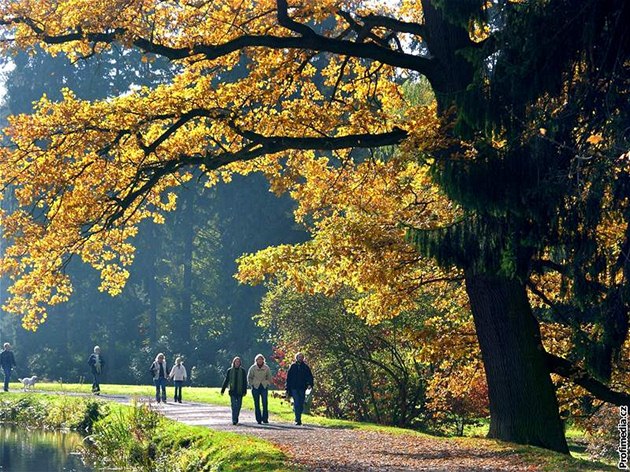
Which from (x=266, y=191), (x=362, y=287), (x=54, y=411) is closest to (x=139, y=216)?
(x=362, y=287)

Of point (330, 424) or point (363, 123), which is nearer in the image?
point (363, 123)

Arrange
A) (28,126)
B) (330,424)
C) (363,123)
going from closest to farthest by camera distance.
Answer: (28,126), (363,123), (330,424)

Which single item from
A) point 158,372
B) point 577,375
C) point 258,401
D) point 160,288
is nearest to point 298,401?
point 258,401

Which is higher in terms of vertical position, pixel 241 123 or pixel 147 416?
pixel 241 123

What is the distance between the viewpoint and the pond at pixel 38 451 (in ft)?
69.6

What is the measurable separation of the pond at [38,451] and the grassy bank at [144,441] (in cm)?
45

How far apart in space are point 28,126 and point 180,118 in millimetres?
2455

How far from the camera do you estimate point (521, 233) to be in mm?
14203

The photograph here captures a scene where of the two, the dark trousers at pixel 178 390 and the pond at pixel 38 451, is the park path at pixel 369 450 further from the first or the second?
the dark trousers at pixel 178 390

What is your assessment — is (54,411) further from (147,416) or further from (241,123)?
(241,123)

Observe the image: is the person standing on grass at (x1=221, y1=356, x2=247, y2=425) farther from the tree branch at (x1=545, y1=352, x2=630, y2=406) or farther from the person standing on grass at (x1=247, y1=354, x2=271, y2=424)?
the tree branch at (x1=545, y1=352, x2=630, y2=406)

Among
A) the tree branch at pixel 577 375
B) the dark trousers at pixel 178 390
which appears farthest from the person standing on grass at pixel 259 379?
the dark trousers at pixel 178 390

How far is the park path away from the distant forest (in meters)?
32.6

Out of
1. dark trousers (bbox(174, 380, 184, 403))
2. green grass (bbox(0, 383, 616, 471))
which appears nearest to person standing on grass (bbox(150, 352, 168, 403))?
dark trousers (bbox(174, 380, 184, 403))
